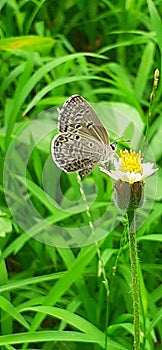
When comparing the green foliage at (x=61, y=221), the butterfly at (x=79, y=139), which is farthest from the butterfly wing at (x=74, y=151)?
the green foliage at (x=61, y=221)

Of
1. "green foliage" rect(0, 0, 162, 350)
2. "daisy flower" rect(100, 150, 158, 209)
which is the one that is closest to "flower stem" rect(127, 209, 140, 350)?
"daisy flower" rect(100, 150, 158, 209)

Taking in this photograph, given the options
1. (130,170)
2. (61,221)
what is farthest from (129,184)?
(61,221)

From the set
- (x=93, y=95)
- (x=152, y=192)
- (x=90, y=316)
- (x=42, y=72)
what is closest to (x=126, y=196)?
(x=90, y=316)

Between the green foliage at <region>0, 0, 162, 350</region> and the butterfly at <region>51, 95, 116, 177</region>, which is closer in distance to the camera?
the butterfly at <region>51, 95, 116, 177</region>

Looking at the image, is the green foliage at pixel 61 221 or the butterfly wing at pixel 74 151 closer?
the butterfly wing at pixel 74 151

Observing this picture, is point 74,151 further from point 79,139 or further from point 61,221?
point 61,221

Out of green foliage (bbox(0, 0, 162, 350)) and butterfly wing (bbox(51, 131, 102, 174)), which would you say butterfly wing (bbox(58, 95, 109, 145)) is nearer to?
butterfly wing (bbox(51, 131, 102, 174))

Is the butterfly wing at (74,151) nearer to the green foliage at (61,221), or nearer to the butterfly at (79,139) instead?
the butterfly at (79,139)
